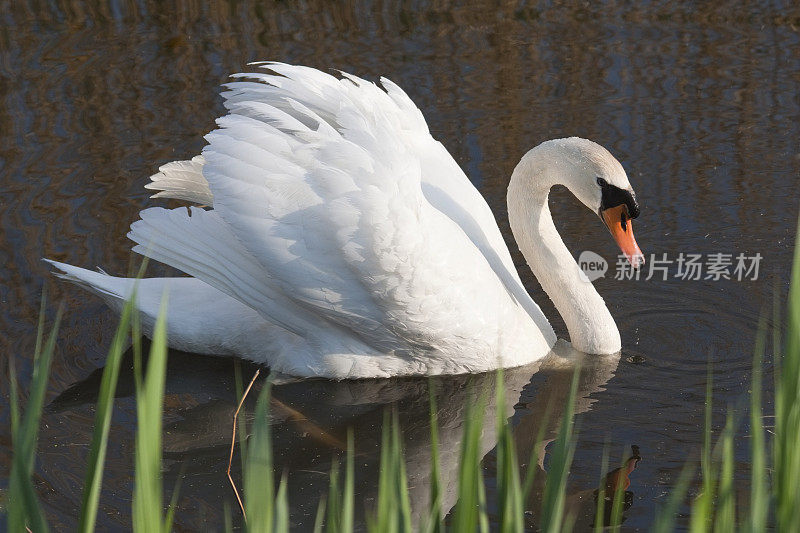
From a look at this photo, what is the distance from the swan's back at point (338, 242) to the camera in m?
5.20

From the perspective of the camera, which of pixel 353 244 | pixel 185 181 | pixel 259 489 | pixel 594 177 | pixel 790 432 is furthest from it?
pixel 185 181

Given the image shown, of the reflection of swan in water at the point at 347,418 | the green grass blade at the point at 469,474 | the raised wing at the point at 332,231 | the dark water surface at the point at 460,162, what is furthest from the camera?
the dark water surface at the point at 460,162

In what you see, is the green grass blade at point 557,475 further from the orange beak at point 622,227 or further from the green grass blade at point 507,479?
the orange beak at point 622,227

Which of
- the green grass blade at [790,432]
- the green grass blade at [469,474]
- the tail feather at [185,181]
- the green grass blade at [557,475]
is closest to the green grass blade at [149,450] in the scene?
the green grass blade at [469,474]

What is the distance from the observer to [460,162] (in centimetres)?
801

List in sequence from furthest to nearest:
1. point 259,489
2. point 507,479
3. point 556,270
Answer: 1. point 556,270
2. point 507,479
3. point 259,489

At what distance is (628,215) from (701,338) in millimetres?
800

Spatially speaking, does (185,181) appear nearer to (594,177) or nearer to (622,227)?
(594,177)

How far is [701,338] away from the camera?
19.8 ft

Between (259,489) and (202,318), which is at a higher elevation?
(202,318)

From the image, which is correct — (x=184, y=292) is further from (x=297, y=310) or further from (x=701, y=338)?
(x=701, y=338)

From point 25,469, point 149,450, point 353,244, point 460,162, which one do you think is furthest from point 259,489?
point 460,162

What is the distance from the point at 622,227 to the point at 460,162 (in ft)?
7.66

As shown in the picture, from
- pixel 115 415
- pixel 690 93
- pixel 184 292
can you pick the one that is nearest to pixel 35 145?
pixel 184 292
